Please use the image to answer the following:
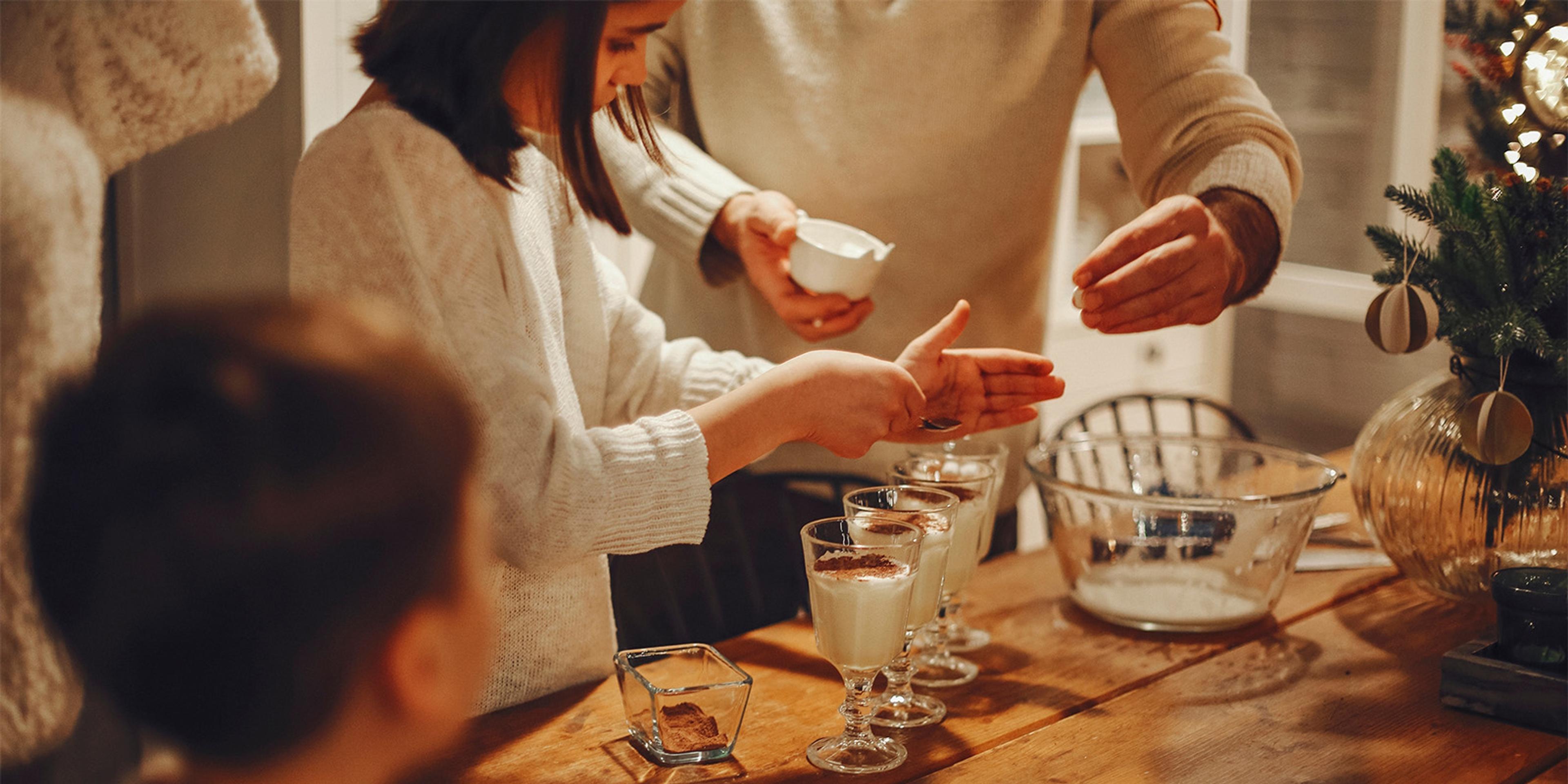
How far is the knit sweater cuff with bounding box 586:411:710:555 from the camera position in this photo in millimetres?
959

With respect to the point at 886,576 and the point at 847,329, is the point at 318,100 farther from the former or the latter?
the point at 886,576

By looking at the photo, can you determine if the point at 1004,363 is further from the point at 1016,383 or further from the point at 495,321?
the point at 495,321

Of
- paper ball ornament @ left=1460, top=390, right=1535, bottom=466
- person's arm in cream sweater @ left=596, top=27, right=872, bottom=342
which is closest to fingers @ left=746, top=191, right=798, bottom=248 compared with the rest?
person's arm in cream sweater @ left=596, top=27, right=872, bottom=342

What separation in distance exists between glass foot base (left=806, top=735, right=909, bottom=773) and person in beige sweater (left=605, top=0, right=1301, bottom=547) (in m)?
0.55

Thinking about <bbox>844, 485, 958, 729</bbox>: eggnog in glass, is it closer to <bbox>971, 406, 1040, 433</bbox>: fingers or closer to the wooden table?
the wooden table

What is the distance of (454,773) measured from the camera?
95 centimetres

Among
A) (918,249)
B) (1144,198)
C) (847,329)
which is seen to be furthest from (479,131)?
(1144,198)

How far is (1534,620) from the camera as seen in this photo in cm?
109

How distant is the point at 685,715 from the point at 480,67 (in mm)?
523

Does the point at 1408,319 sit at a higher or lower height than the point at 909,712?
higher

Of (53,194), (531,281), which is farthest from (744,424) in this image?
(53,194)

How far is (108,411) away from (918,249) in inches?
44.9

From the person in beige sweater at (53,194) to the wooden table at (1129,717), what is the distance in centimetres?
30

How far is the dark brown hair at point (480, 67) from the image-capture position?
2.92ft
